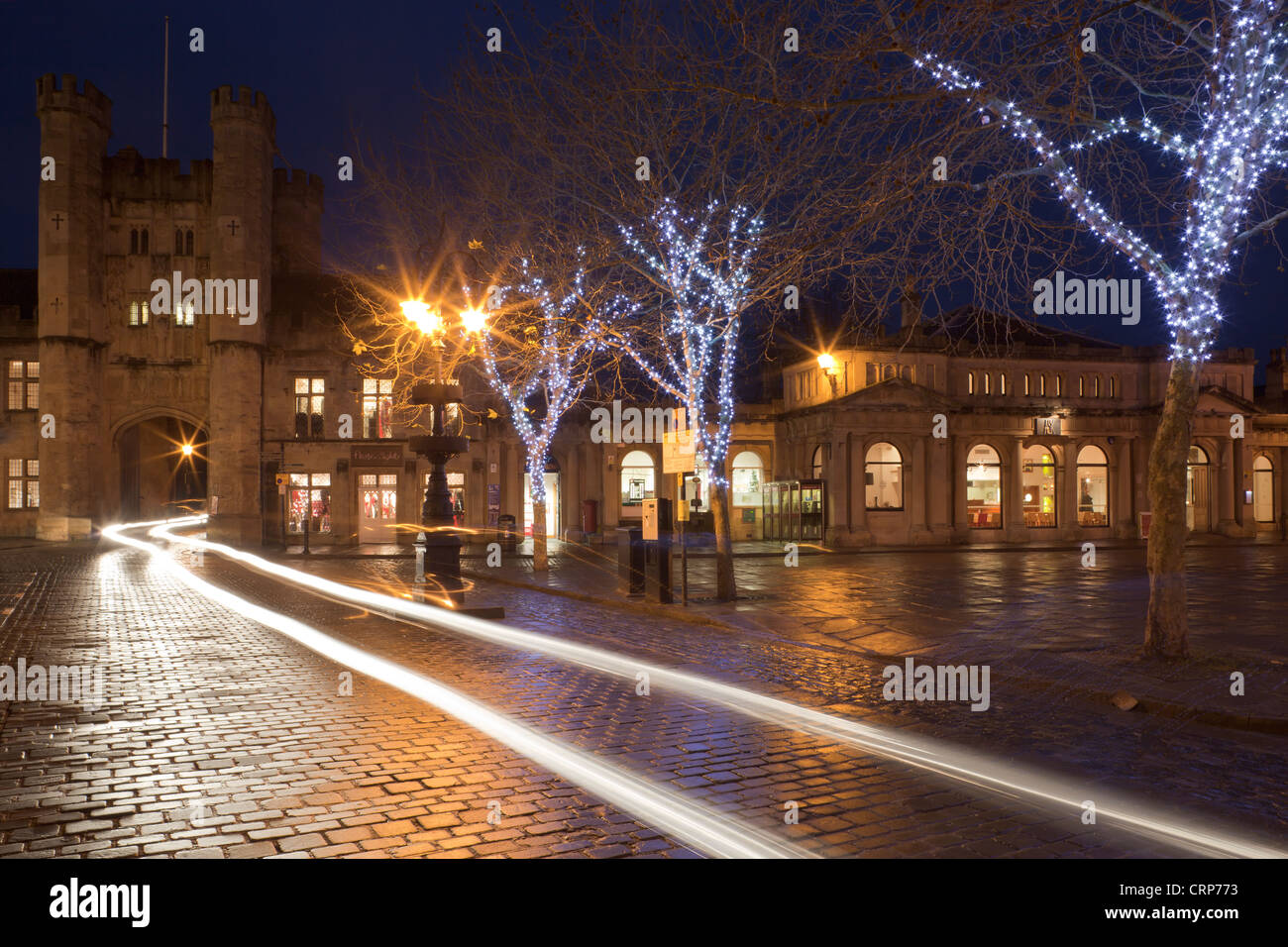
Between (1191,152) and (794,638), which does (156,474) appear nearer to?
(794,638)

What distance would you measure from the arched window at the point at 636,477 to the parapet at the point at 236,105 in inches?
854

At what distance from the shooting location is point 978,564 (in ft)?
85.7

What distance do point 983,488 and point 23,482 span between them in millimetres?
41286

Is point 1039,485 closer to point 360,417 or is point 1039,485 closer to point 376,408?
point 376,408

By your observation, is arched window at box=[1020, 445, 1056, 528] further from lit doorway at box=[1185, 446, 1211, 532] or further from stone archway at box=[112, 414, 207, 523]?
stone archway at box=[112, 414, 207, 523]

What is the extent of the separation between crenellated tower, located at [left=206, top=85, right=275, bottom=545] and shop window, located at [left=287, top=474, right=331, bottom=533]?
140cm

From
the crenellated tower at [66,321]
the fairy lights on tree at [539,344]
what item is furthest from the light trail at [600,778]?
the crenellated tower at [66,321]

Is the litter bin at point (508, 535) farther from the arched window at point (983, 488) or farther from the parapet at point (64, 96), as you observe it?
the parapet at point (64, 96)

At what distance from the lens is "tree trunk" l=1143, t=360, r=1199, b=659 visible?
9.70 metres

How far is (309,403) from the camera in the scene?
135ft

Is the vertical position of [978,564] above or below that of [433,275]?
below
